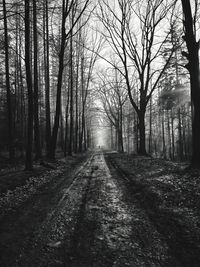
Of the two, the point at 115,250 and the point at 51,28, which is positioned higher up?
the point at 51,28

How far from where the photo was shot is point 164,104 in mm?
25797

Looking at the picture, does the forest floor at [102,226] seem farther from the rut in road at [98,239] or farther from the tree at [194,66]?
the tree at [194,66]

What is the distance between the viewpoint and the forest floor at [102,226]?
9.95ft

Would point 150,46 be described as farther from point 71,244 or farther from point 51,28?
point 71,244

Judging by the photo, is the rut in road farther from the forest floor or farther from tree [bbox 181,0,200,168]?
tree [bbox 181,0,200,168]

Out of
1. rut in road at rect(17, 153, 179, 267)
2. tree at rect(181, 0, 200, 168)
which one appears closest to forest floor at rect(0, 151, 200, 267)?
rut in road at rect(17, 153, 179, 267)

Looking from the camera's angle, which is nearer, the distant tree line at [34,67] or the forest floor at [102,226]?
the forest floor at [102,226]

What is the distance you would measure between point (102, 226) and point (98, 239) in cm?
56

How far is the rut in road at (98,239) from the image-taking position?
2.97 m

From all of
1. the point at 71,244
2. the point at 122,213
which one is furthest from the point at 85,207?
the point at 71,244

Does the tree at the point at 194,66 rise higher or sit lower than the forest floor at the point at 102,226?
higher

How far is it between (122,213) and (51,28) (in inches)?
739

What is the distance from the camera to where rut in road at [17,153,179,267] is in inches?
117

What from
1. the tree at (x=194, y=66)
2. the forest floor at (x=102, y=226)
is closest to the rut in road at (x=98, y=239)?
the forest floor at (x=102, y=226)
